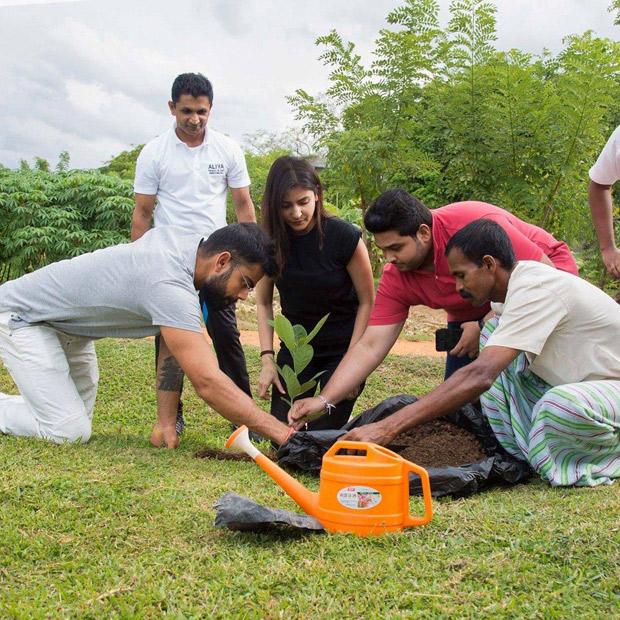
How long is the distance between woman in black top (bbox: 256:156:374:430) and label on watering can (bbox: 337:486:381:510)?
1.38 m

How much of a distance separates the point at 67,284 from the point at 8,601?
171cm

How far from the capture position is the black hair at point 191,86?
3.94 meters

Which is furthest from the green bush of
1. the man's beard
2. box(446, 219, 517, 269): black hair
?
box(446, 219, 517, 269): black hair

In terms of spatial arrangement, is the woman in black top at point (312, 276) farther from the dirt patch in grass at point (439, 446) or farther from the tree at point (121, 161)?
the tree at point (121, 161)

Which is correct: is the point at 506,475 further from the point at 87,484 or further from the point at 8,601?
the point at 8,601

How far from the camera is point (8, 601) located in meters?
1.74

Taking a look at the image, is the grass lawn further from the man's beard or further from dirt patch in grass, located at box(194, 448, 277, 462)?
the man's beard

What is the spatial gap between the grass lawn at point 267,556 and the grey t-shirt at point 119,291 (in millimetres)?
693

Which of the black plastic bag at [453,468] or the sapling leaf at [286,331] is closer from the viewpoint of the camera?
the black plastic bag at [453,468]

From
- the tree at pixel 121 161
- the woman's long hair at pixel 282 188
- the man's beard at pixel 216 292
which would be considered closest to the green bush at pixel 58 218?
the woman's long hair at pixel 282 188

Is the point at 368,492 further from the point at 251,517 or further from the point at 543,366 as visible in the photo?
the point at 543,366

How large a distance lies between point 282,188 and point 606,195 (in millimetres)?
1898

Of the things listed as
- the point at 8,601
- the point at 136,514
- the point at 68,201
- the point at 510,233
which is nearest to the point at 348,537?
the point at 136,514

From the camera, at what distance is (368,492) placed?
2051 millimetres
